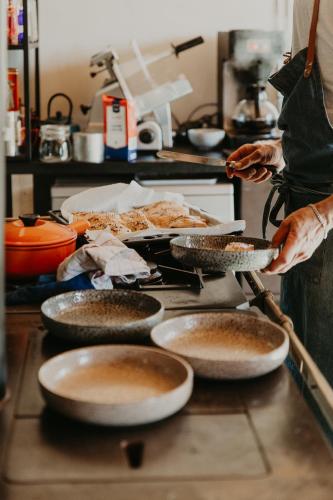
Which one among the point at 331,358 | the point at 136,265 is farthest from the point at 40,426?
the point at 331,358

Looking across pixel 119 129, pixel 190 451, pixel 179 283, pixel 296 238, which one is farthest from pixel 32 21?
pixel 190 451

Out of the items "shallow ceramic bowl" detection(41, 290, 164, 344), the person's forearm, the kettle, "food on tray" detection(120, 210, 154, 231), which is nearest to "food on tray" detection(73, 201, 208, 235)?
"food on tray" detection(120, 210, 154, 231)

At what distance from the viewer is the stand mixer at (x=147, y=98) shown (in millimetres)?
3811

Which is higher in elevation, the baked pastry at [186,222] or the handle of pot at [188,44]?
the handle of pot at [188,44]

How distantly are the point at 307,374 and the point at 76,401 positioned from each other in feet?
1.38

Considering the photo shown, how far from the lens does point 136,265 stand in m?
1.73

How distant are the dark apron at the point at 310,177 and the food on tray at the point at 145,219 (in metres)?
0.30

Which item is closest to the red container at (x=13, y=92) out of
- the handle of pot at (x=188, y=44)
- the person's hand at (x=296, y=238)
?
the handle of pot at (x=188, y=44)

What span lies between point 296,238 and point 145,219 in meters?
0.66

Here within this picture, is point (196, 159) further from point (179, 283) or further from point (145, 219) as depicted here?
point (179, 283)

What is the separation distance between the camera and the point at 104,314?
151 cm

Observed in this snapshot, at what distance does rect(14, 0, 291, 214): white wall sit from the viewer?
4.17m

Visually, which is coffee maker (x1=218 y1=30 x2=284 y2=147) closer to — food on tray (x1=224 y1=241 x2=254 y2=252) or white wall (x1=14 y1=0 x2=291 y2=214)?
white wall (x1=14 y1=0 x2=291 y2=214)

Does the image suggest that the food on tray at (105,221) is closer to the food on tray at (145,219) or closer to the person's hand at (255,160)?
the food on tray at (145,219)
